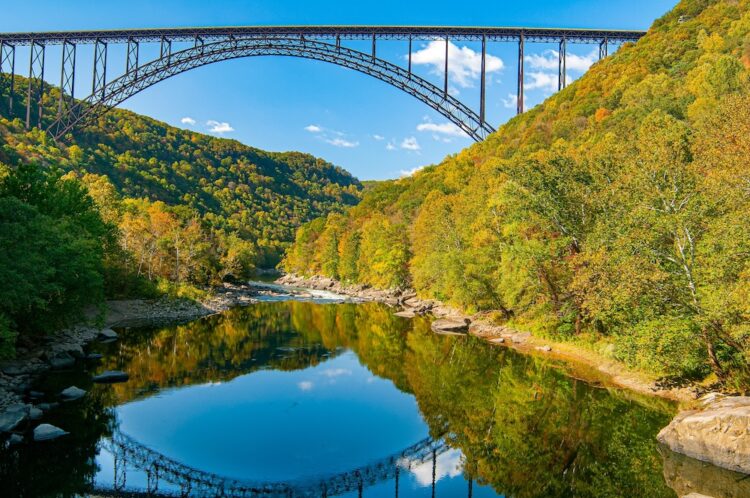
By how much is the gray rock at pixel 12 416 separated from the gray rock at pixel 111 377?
4.06m

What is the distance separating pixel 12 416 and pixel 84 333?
13.2 m

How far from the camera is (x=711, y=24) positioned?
1890 inches

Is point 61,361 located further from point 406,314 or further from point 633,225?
point 406,314

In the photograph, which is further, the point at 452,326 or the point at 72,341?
the point at 452,326

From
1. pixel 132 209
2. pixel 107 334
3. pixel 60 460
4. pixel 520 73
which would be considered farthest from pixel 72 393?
pixel 520 73

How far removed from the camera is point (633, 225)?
1719 cm

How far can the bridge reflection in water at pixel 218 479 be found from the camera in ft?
34.7

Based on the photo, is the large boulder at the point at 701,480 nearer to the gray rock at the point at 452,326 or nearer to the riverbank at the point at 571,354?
the riverbank at the point at 571,354

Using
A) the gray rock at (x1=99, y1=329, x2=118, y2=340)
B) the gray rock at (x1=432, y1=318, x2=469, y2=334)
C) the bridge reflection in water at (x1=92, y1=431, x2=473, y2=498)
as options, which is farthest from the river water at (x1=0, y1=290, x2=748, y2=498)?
the gray rock at (x1=432, y1=318, x2=469, y2=334)

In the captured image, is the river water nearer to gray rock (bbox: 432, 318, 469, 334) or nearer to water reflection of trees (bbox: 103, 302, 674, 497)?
water reflection of trees (bbox: 103, 302, 674, 497)

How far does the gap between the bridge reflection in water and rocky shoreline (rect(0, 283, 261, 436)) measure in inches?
120

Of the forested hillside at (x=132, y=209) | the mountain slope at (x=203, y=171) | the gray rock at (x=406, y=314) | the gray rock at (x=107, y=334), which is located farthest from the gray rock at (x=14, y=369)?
the mountain slope at (x=203, y=171)

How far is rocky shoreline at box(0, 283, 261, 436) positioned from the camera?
1395cm

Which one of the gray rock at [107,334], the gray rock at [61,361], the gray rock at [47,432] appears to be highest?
the gray rock at [107,334]
